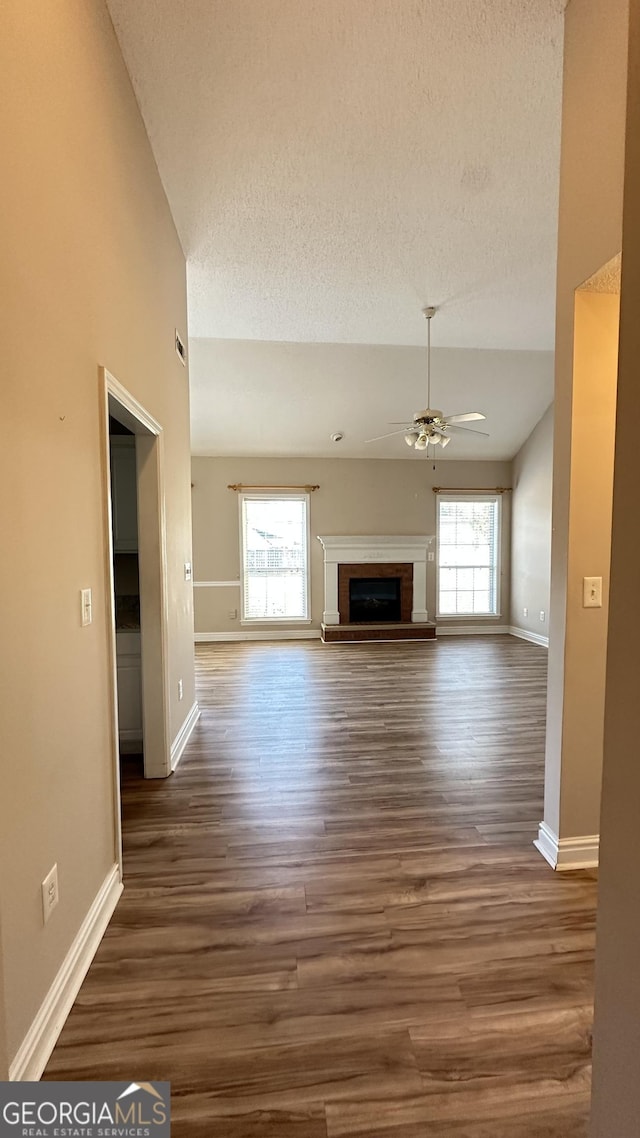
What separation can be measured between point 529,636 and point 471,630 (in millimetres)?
888

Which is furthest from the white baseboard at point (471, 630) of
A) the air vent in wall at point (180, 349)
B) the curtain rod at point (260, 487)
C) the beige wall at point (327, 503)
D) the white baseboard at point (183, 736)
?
the air vent in wall at point (180, 349)

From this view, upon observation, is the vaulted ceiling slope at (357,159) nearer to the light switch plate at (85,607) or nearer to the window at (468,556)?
the light switch plate at (85,607)

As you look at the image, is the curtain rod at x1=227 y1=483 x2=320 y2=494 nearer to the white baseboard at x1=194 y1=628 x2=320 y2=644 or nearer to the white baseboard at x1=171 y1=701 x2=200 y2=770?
the white baseboard at x1=194 y1=628 x2=320 y2=644

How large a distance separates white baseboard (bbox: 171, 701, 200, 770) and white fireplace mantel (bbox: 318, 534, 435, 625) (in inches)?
141

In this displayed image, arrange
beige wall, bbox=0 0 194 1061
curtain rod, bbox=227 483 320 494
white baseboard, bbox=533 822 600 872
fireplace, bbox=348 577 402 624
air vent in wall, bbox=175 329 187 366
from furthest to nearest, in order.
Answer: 1. fireplace, bbox=348 577 402 624
2. curtain rod, bbox=227 483 320 494
3. air vent in wall, bbox=175 329 187 366
4. white baseboard, bbox=533 822 600 872
5. beige wall, bbox=0 0 194 1061

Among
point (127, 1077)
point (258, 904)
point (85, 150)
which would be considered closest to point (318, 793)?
point (258, 904)

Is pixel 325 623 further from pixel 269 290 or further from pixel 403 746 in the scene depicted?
pixel 269 290

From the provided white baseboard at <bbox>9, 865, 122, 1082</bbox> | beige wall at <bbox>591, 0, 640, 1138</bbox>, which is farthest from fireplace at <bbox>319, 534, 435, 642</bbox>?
beige wall at <bbox>591, 0, 640, 1138</bbox>

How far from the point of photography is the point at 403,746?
322 centimetres

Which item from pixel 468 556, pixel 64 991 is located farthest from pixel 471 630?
pixel 64 991

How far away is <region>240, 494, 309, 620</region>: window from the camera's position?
715cm

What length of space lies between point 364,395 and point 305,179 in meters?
3.54

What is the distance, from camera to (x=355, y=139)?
7.74ft

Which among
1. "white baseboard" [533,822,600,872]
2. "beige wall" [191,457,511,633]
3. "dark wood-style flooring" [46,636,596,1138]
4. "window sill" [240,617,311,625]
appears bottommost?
"dark wood-style flooring" [46,636,596,1138]
